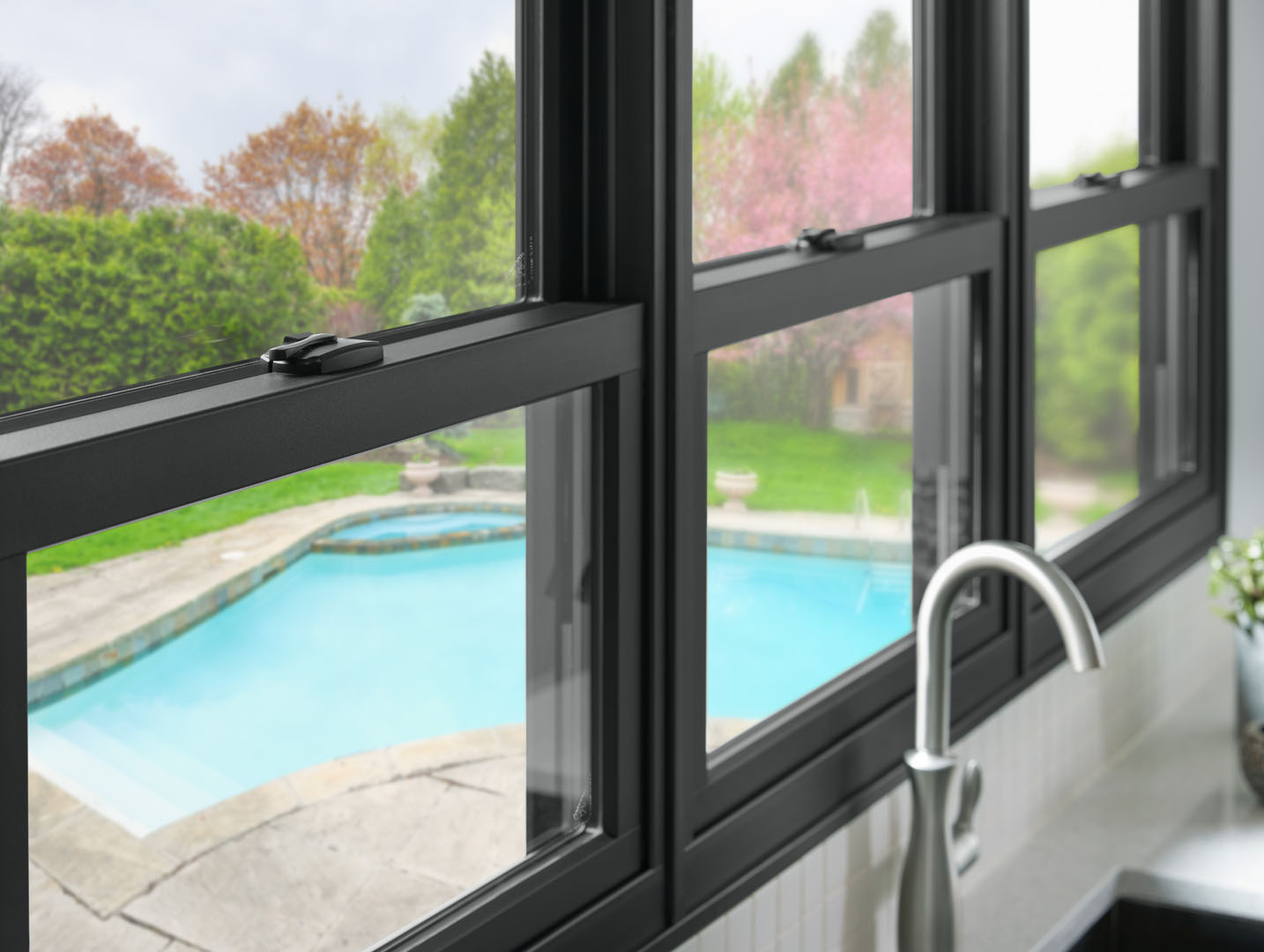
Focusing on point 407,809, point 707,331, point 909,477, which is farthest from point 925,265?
point 407,809

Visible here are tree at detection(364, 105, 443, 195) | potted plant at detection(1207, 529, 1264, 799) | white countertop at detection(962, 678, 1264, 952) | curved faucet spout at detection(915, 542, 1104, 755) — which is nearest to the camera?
tree at detection(364, 105, 443, 195)

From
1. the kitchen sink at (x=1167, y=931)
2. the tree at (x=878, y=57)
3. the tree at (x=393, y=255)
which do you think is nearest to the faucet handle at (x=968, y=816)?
the kitchen sink at (x=1167, y=931)

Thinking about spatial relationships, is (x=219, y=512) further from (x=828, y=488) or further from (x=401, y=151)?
(x=828, y=488)

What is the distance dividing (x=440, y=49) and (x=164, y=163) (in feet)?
0.84

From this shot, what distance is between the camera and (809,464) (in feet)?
4.75

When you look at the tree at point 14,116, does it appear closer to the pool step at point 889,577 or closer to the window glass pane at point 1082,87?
the pool step at point 889,577

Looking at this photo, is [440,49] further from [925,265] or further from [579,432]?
[925,265]

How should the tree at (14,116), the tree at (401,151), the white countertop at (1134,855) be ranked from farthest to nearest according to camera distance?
the white countertop at (1134,855)
the tree at (401,151)
the tree at (14,116)

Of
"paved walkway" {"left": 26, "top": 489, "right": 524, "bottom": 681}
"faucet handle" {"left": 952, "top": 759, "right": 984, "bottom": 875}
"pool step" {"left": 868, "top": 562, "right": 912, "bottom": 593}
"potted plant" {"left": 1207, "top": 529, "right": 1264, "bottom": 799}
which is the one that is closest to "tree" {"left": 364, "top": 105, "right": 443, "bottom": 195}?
"paved walkway" {"left": 26, "top": 489, "right": 524, "bottom": 681}

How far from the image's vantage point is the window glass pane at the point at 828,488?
4.26ft

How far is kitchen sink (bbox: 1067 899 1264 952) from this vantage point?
165 centimetres

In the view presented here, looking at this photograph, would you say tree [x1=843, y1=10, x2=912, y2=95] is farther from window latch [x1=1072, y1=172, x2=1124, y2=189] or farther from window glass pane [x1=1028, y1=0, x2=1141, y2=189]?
window latch [x1=1072, y1=172, x2=1124, y2=189]

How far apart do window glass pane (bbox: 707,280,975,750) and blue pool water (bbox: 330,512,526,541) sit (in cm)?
28

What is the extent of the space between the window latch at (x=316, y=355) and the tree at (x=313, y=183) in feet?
0.25
